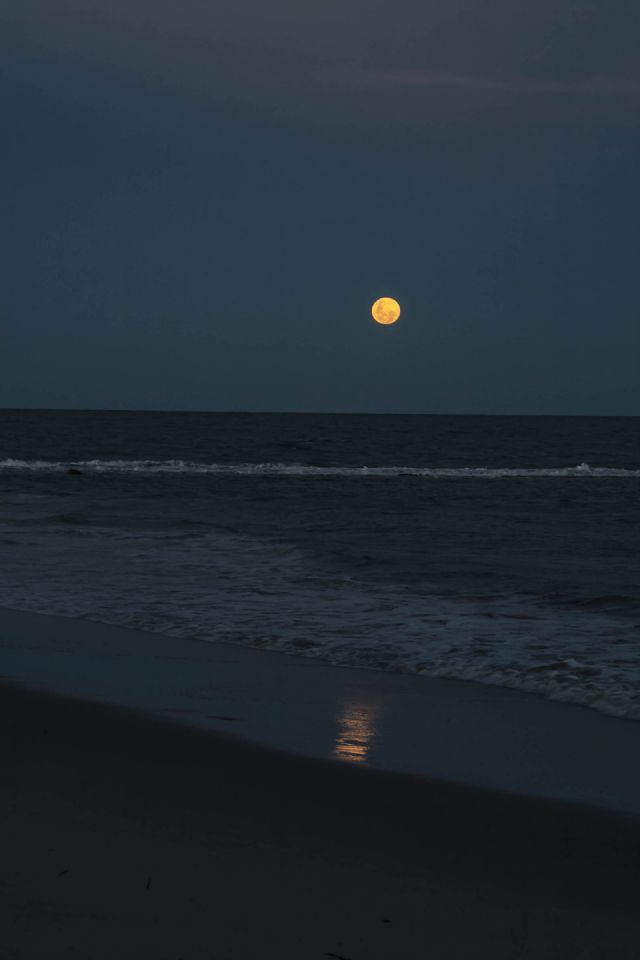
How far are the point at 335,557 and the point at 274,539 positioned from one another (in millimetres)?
2738

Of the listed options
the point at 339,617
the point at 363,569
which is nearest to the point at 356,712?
the point at 339,617

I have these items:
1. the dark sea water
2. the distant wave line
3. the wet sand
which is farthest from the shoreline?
the distant wave line

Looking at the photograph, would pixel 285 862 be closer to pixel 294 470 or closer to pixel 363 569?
pixel 363 569

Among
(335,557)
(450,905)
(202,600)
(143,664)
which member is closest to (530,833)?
(450,905)

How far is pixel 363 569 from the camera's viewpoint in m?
12.4

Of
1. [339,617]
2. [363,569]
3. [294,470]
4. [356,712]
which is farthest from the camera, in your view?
[294,470]

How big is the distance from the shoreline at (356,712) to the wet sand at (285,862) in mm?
286

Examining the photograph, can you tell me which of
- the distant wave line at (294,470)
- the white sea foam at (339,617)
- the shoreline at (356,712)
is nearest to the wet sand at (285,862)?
the shoreline at (356,712)

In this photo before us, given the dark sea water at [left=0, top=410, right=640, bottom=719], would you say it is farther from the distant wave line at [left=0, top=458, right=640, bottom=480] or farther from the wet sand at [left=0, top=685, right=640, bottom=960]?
the distant wave line at [left=0, top=458, right=640, bottom=480]

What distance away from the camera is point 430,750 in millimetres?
4957

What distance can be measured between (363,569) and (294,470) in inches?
1176

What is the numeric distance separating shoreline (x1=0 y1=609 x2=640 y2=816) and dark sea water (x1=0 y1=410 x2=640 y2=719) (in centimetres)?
44

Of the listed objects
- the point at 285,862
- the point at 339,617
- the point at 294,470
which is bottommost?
the point at 339,617

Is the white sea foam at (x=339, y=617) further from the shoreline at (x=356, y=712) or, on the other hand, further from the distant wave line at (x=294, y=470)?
the distant wave line at (x=294, y=470)
